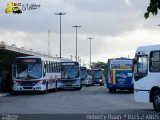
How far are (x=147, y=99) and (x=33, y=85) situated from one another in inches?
760

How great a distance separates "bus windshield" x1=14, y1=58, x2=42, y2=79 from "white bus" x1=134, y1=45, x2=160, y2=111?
17.5 m

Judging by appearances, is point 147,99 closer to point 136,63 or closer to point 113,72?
point 136,63

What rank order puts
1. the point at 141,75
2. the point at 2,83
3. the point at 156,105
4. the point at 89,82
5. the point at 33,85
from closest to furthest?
the point at 156,105, the point at 141,75, the point at 33,85, the point at 2,83, the point at 89,82

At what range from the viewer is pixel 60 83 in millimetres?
51938

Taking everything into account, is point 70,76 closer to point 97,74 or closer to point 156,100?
point 156,100

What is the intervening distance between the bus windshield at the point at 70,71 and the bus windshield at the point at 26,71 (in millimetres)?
11052

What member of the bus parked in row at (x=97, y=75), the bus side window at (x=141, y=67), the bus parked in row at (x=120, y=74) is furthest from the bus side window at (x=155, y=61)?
the bus parked in row at (x=97, y=75)

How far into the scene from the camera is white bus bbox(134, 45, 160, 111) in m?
22.8

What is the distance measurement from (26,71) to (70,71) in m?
11.9

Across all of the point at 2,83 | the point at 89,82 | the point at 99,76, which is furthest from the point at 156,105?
the point at 99,76

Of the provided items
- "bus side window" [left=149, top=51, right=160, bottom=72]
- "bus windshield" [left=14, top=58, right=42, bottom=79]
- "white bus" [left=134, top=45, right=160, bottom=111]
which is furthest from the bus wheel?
"bus windshield" [left=14, top=58, right=42, bottom=79]

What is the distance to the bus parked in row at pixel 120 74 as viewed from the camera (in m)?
43.9

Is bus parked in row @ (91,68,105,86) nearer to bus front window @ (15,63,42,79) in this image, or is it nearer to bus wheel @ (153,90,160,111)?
bus front window @ (15,63,42,79)

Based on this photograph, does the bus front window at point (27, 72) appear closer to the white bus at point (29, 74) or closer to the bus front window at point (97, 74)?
the white bus at point (29, 74)
